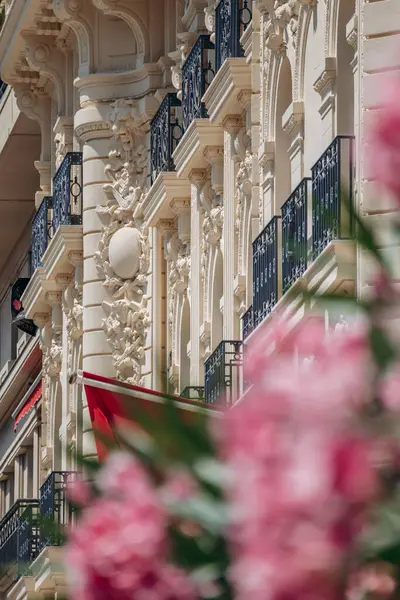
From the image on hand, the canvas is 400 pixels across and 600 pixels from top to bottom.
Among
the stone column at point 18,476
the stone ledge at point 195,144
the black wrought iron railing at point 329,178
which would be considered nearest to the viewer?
the black wrought iron railing at point 329,178

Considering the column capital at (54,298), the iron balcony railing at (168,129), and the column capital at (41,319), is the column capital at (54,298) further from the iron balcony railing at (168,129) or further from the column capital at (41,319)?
the iron balcony railing at (168,129)

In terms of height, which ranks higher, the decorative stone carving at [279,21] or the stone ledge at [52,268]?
the decorative stone carving at [279,21]

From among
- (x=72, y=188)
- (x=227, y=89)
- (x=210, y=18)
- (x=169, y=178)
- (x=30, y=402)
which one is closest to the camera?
(x=227, y=89)

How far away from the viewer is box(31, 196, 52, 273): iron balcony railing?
102ft

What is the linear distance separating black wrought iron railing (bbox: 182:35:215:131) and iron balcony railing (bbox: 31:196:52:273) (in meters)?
7.59

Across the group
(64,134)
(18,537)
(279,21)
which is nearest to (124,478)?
(279,21)

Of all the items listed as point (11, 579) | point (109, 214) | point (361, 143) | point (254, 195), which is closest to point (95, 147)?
point (109, 214)

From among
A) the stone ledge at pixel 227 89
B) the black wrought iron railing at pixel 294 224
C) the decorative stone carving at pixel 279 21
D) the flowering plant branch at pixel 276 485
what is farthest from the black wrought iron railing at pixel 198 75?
the flowering plant branch at pixel 276 485

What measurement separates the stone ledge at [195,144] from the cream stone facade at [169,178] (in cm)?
3

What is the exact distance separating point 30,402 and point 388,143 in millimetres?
33384

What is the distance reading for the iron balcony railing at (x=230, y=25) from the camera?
21.1m

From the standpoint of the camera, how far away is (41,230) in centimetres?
3172

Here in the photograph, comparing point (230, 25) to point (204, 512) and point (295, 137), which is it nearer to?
point (295, 137)

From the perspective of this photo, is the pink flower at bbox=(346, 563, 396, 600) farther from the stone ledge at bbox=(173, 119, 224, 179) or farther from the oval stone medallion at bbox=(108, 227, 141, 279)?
the oval stone medallion at bbox=(108, 227, 141, 279)
